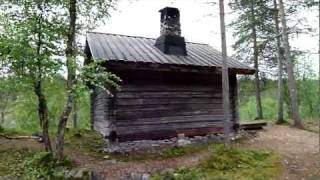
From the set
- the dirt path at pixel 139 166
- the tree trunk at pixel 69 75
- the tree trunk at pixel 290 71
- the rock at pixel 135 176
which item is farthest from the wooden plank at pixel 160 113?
the tree trunk at pixel 290 71

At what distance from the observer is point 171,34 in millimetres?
14719

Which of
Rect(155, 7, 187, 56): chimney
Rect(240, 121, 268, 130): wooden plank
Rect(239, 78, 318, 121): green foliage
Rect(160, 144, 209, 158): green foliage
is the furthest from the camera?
Rect(239, 78, 318, 121): green foliage

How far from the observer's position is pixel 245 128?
16.5 m

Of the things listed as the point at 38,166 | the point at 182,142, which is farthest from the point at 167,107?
the point at 38,166

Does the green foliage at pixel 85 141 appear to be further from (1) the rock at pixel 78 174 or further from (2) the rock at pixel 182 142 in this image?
(2) the rock at pixel 182 142

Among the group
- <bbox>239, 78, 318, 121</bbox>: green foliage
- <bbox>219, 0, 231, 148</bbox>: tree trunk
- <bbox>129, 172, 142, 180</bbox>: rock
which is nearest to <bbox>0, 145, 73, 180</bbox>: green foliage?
<bbox>129, 172, 142, 180</bbox>: rock

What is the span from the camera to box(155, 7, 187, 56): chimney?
567 inches

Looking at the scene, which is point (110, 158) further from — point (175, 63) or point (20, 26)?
point (20, 26)

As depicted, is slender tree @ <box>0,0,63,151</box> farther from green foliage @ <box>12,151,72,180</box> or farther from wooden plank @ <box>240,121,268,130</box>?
wooden plank @ <box>240,121,268,130</box>

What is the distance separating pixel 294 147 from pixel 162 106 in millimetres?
5078

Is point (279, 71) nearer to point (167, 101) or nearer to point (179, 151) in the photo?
point (167, 101)

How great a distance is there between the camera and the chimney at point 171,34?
14391mm

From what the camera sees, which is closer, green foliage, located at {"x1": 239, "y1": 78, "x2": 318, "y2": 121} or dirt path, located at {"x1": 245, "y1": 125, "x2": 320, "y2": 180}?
dirt path, located at {"x1": 245, "y1": 125, "x2": 320, "y2": 180}

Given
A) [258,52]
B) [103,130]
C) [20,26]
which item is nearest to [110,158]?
[103,130]
